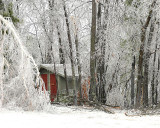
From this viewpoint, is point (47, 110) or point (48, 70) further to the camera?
point (48, 70)

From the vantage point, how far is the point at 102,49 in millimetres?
12352

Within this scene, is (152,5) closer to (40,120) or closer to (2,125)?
(40,120)

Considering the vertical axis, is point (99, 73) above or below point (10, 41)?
below

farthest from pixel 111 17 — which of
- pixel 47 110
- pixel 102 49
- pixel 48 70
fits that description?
pixel 48 70

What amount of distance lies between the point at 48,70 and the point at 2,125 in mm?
14602

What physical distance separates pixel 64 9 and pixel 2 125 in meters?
9.21

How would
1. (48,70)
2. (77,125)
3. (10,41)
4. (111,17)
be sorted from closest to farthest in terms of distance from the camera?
(77,125)
(10,41)
(111,17)
(48,70)

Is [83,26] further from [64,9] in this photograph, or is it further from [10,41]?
[10,41]

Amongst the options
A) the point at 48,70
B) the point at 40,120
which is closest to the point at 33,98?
the point at 40,120

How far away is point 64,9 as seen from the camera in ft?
44.2

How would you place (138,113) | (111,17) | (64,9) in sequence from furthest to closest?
1. (64,9)
2. (111,17)
3. (138,113)

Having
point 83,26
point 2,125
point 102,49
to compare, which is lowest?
point 2,125

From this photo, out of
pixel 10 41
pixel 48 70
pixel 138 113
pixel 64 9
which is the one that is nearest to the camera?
pixel 10 41

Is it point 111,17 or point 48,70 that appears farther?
point 48,70
